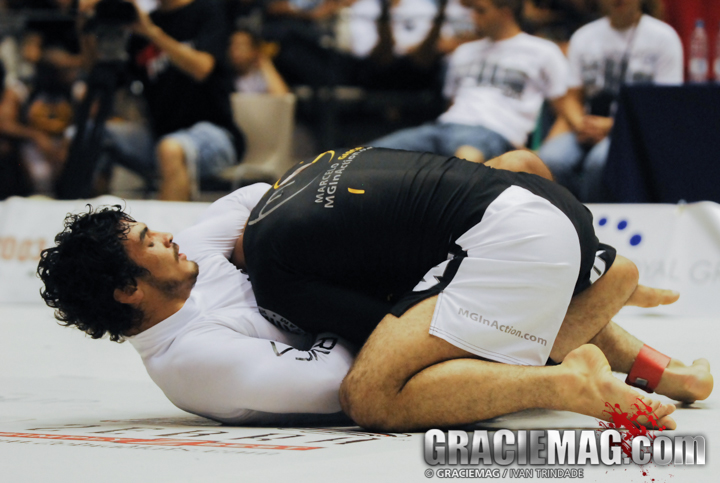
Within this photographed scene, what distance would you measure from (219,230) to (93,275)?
0.45 m

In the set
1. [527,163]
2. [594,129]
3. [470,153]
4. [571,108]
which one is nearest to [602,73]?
[571,108]

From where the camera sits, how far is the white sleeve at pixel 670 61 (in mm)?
4422

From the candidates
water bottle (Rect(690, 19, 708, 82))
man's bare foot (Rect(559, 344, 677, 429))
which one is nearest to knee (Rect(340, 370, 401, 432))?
man's bare foot (Rect(559, 344, 677, 429))

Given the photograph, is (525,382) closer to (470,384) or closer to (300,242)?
(470,384)

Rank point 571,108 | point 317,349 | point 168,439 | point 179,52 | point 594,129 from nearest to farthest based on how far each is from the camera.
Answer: point 168,439 → point 317,349 → point 594,129 → point 179,52 → point 571,108

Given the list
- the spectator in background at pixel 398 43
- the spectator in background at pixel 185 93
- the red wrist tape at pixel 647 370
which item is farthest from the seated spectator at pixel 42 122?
the red wrist tape at pixel 647 370

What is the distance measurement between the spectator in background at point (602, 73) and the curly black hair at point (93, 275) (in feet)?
9.56

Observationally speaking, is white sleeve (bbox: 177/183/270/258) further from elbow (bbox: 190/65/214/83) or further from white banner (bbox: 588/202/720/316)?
elbow (bbox: 190/65/214/83)

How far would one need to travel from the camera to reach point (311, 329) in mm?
1902

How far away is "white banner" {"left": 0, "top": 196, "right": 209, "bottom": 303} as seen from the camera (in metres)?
3.84

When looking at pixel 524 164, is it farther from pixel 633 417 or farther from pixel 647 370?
pixel 633 417

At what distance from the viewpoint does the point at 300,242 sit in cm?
174

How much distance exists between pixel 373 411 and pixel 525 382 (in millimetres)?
336

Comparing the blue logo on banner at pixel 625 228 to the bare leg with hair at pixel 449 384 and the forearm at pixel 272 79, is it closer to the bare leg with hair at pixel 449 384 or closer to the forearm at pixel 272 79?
the bare leg with hair at pixel 449 384
